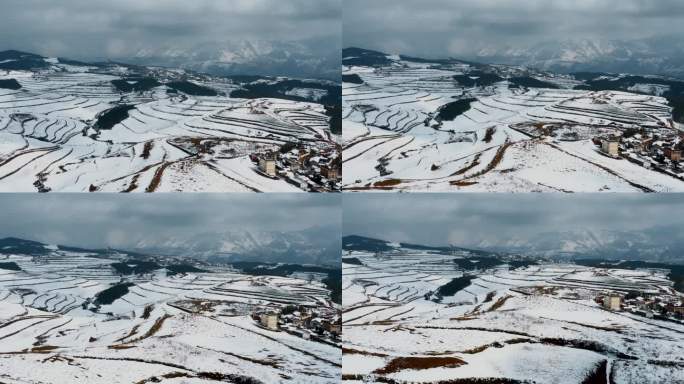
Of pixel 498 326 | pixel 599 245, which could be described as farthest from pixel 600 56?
pixel 498 326

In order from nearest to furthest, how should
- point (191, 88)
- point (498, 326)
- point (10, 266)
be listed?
point (10, 266) → point (498, 326) → point (191, 88)

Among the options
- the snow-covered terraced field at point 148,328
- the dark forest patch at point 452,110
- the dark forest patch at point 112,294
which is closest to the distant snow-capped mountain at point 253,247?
the snow-covered terraced field at point 148,328

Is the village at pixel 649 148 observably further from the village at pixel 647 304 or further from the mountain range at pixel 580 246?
the village at pixel 647 304

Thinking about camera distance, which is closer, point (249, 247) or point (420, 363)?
point (420, 363)

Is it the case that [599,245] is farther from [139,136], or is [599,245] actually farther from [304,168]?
[139,136]

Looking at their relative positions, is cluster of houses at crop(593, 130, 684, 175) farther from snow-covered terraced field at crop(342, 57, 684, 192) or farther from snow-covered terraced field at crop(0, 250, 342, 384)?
snow-covered terraced field at crop(0, 250, 342, 384)

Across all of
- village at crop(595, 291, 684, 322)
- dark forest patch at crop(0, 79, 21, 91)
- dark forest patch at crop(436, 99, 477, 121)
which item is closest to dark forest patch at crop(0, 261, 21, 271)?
dark forest patch at crop(0, 79, 21, 91)
